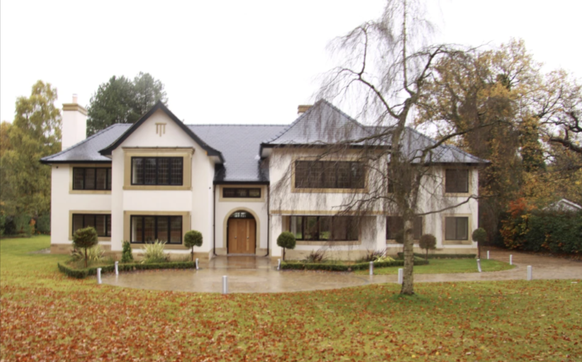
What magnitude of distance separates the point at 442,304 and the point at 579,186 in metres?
17.1

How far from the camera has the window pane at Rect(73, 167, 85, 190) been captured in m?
24.6

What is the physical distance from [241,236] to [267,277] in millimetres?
7048

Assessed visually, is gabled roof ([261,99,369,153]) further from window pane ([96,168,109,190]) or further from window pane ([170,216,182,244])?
window pane ([96,168,109,190])

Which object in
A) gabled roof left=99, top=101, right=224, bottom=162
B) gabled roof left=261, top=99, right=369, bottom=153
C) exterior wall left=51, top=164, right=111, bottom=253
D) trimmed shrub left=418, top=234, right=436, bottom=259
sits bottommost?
trimmed shrub left=418, top=234, right=436, bottom=259

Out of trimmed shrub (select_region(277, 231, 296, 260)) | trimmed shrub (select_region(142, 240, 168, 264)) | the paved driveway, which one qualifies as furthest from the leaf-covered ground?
trimmed shrub (select_region(277, 231, 296, 260))

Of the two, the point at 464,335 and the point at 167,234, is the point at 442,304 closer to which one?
the point at 464,335

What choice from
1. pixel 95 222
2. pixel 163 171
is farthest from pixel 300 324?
pixel 95 222

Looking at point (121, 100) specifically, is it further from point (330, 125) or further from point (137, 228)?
point (330, 125)

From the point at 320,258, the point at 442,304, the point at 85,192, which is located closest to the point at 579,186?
the point at 320,258

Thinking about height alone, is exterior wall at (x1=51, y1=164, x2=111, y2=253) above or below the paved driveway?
above

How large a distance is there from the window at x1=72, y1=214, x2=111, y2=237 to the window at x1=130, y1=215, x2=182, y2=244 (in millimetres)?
3332

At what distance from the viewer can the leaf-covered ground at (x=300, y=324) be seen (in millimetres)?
8641

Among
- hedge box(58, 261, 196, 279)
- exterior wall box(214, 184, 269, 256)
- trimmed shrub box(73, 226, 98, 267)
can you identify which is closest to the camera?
hedge box(58, 261, 196, 279)

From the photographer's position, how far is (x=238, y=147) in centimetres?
2702
